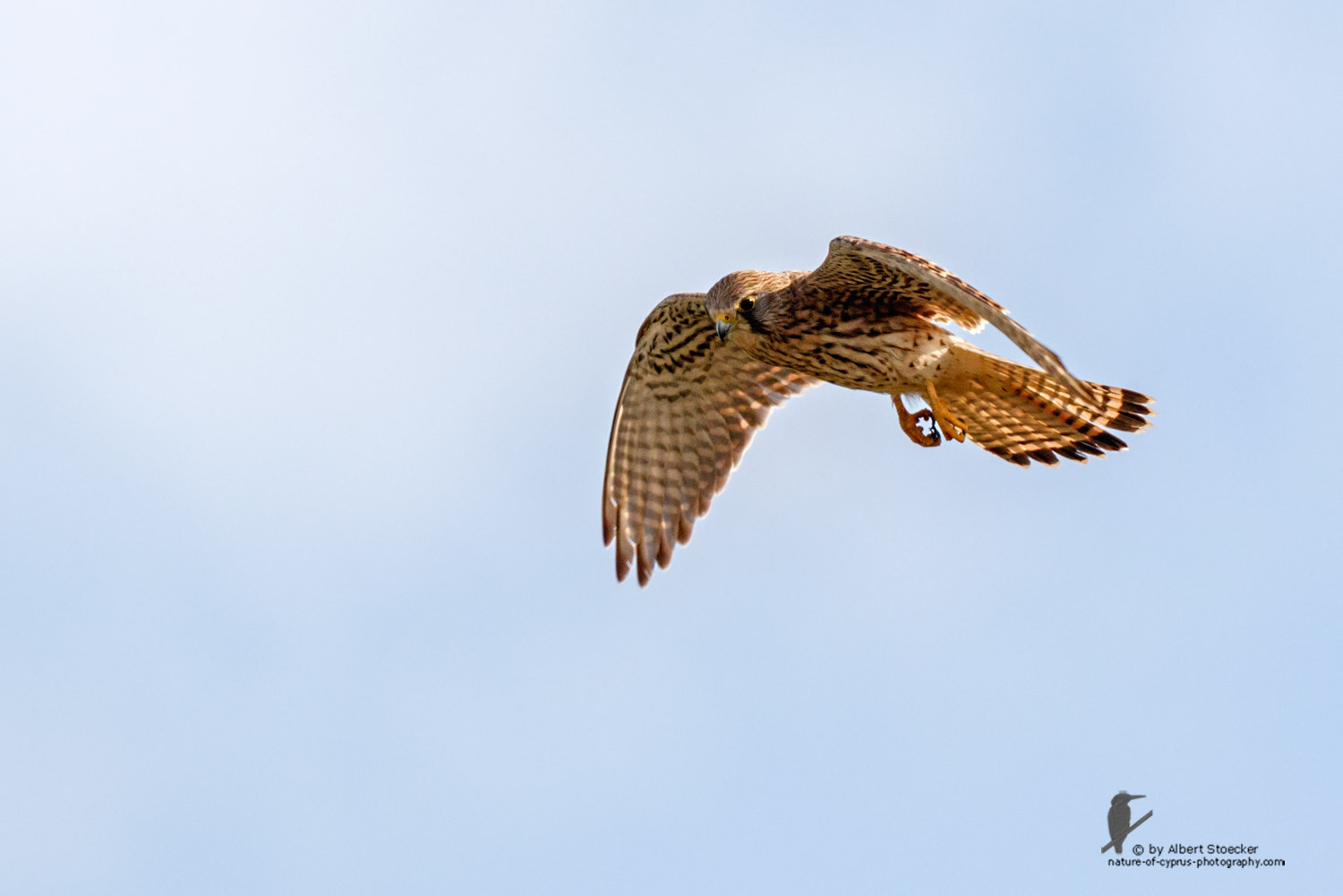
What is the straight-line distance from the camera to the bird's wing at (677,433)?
12.8 meters

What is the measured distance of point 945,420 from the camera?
11320 millimetres

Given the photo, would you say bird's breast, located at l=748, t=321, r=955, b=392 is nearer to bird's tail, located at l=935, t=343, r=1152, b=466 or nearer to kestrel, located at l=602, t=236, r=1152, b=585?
kestrel, located at l=602, t=236, r=1152, b=585

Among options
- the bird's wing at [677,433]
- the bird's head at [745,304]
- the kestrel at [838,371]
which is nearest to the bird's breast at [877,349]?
the kestrel at [838,371]

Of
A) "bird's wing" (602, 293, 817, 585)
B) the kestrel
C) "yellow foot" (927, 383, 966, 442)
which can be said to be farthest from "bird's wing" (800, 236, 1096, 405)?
"bird's wing" (602, 293, 817, 585)

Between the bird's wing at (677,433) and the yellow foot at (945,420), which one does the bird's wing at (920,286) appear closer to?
the yellow foot at (945,420)

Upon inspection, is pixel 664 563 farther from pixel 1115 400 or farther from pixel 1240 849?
pixel 1240 849

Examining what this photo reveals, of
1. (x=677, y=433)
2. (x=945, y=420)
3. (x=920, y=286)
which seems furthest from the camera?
(x=677, y=433)

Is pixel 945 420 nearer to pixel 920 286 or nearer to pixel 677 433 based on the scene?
pixel 920 286

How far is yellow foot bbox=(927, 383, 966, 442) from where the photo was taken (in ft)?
37.1

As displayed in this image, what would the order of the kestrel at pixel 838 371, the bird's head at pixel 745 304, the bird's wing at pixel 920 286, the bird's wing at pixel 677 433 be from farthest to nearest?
the bird's wing at pixel 677 433
the bird's head at pixel 745 304
the kestrel at pixel 838 371
the bird's wing at pixel 920 286

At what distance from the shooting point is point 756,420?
12969mm

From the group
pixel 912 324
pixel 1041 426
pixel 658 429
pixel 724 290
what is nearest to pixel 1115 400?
pixel 1041 426

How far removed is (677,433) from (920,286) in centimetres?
287

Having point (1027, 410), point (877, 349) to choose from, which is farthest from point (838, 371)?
point (1027, 410)
